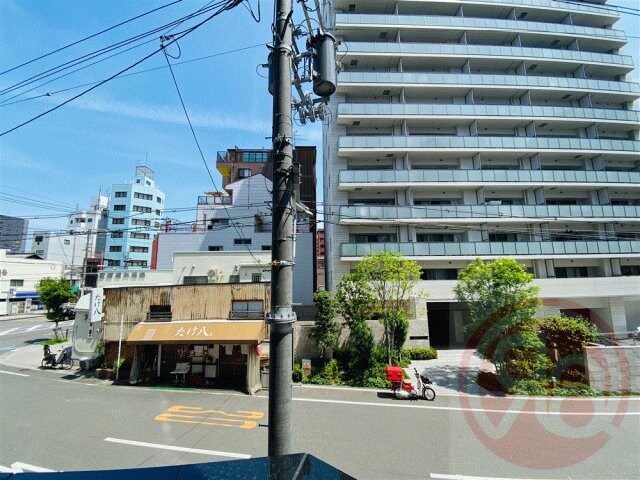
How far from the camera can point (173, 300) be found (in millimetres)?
15297

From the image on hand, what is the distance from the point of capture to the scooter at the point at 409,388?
11.4m

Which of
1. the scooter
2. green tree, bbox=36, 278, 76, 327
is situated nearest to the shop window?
the scooter

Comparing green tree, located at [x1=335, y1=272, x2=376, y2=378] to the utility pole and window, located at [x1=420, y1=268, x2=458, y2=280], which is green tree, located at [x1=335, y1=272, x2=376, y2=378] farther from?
the utility pole

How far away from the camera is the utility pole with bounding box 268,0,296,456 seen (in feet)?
10.7

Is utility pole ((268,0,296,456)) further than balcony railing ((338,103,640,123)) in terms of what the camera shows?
No

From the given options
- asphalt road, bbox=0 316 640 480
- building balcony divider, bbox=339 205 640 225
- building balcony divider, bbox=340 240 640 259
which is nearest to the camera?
asphalt road, bbox=0 316 640 480

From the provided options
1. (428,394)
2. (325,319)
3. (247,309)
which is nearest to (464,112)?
(325,319)

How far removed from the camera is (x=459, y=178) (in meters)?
22.4

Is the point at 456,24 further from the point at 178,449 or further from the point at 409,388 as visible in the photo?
the point at 178,449

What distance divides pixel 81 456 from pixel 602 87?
130ft

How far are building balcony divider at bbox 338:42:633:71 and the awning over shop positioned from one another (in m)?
21.7

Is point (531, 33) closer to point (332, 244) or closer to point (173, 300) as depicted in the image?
point (332, 244)

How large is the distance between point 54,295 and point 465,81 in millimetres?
36519

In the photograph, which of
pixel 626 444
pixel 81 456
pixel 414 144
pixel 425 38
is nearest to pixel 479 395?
pixel 626 444
